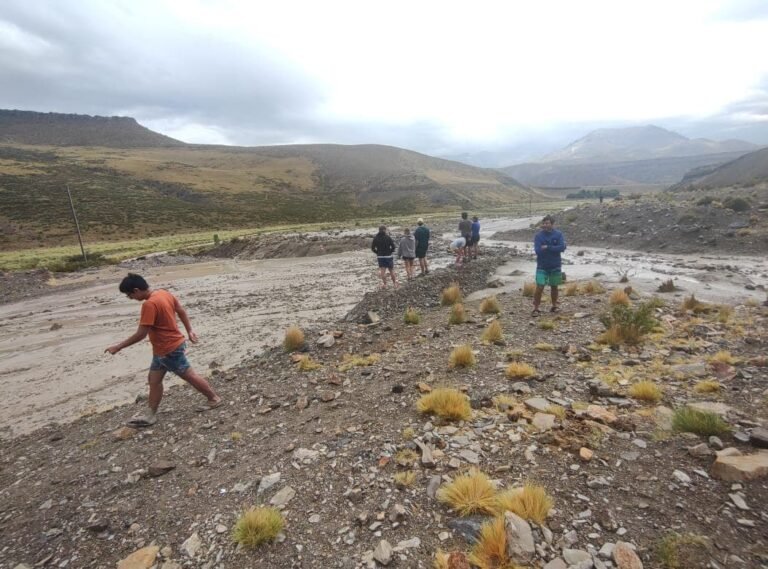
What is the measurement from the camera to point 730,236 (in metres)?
21.6

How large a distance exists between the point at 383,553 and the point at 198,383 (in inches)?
174

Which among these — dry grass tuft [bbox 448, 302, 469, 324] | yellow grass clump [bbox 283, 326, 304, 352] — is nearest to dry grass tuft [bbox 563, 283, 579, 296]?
dry grass tuft [bbox 448, 302, 469, 324]

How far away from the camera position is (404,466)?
4430 mm

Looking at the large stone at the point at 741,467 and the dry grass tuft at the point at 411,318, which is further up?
the large stone at the point at 741,467

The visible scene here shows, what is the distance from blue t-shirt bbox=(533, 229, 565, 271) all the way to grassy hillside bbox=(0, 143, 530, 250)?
65312mm

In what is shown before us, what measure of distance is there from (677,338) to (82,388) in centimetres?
1309

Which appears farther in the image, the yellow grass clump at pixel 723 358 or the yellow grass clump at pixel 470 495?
the yellow grass clump at pixel 723 358

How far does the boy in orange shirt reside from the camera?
581 cm

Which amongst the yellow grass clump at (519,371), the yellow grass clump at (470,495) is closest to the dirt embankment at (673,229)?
the yellow grass clump at (519,371)

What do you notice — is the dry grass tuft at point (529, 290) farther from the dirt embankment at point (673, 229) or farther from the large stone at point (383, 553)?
the dirt embankment at point (673, 229)

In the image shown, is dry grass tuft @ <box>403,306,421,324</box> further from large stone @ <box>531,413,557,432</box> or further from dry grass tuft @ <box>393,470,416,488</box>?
dry grass tuft @ <box>393,470,416,488</box>

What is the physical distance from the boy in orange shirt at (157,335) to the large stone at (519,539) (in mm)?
4902

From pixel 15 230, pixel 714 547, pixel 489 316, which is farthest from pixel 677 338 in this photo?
pixel 15 230

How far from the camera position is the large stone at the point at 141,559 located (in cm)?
361
